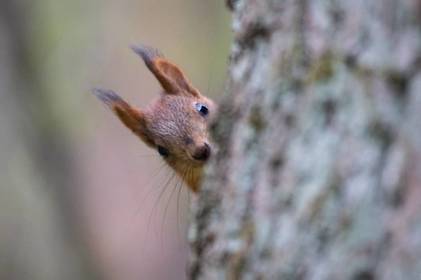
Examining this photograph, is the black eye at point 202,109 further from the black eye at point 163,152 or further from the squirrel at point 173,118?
the black eye at point 163,152

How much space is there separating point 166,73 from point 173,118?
207 millimetres

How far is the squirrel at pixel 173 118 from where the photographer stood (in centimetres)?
290

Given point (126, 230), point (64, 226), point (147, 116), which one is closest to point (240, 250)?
point (147, 116)

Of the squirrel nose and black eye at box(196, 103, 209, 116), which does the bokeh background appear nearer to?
black eye at box(196, 103, 209, 116)

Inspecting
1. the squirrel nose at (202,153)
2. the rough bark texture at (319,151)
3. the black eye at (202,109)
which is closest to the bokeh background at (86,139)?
the black eye at (202,109)

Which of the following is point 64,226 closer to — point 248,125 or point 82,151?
point 82,151

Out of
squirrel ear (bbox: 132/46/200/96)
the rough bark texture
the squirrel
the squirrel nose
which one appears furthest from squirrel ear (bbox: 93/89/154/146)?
the rough bark texture

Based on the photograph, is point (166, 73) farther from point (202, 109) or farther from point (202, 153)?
point (202, 153)

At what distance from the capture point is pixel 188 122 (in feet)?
9.74

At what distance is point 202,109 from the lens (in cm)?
304

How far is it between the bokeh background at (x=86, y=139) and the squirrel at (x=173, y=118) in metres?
1.86

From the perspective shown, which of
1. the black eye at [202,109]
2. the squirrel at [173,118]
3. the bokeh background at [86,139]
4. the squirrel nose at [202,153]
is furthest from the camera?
the bokeh background at [86,139]

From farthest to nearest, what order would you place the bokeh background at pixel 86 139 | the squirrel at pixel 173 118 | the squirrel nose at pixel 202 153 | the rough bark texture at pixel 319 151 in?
the bokeh background at pixel 86 139
the squirrel at pixel 173 118
the squirrel nose at pixel 202 153
the rough bark texture at pixel 319 151

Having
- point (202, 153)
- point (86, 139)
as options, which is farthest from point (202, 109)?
point (86, 139)
